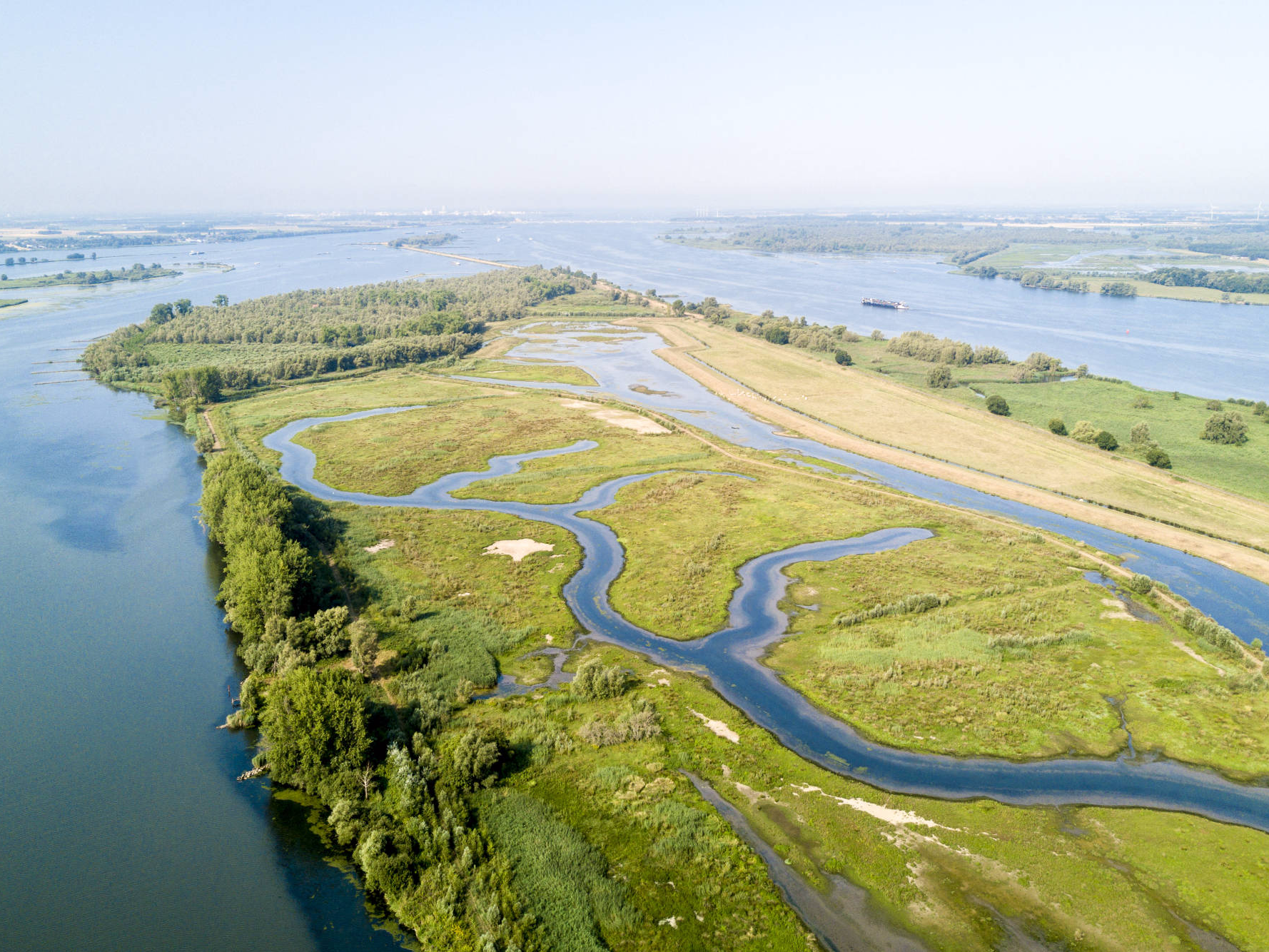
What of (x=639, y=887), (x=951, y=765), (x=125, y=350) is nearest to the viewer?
(x=639, y=887)

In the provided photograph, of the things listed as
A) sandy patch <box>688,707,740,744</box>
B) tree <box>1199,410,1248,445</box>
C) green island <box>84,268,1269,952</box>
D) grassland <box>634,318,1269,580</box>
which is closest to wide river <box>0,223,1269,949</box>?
green island <box>84,268,1269,952</box>

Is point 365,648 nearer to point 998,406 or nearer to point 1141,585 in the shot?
point 1141,585

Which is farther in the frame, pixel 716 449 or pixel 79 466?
pixel 716 449

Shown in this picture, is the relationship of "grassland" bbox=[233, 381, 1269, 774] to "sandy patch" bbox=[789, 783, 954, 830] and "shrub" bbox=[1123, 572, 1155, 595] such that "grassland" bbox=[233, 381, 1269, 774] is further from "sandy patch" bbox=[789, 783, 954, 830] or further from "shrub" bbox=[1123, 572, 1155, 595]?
"sandy patch" bbox=[789, 783, 954, 830]

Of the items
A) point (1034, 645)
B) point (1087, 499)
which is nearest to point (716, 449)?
point (1087, 499)

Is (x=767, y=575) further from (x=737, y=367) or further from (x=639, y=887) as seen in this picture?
(x=737, y=367)

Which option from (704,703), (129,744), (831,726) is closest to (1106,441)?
(831,726)
